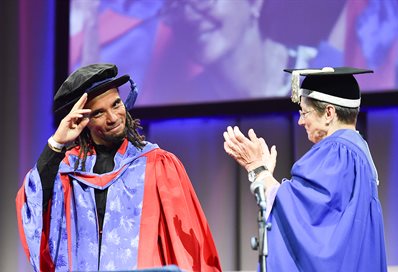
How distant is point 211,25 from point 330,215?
9.03ft

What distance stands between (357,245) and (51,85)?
380 cm

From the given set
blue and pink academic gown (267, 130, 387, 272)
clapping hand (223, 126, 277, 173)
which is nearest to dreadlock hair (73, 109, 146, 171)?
clapping hand (223, 126, 277, 173)

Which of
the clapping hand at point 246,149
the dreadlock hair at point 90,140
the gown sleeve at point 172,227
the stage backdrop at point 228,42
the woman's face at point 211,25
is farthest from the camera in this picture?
the woman's face at point 211,25

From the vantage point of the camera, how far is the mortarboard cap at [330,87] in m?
3.01

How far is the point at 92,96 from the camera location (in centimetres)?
319

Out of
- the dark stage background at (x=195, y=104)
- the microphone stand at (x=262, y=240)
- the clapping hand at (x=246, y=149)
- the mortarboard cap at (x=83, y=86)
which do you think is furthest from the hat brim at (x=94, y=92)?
the dark stage background at (x=195, y=104)

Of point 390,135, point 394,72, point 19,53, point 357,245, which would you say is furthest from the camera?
point 19,53

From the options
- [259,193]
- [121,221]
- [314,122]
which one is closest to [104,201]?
[121,221]

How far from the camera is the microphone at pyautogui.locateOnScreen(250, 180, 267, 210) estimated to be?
262 cm

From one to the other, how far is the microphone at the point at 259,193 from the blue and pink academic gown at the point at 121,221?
18.4 inches

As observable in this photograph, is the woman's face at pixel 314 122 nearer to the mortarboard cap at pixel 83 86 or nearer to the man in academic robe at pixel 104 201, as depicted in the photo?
the man in academic robe at pixel 104 201

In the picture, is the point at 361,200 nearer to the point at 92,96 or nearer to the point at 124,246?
the point at 124,246

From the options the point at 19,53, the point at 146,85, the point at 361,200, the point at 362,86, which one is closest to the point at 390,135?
the point at 362,86

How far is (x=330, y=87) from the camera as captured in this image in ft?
9.95
